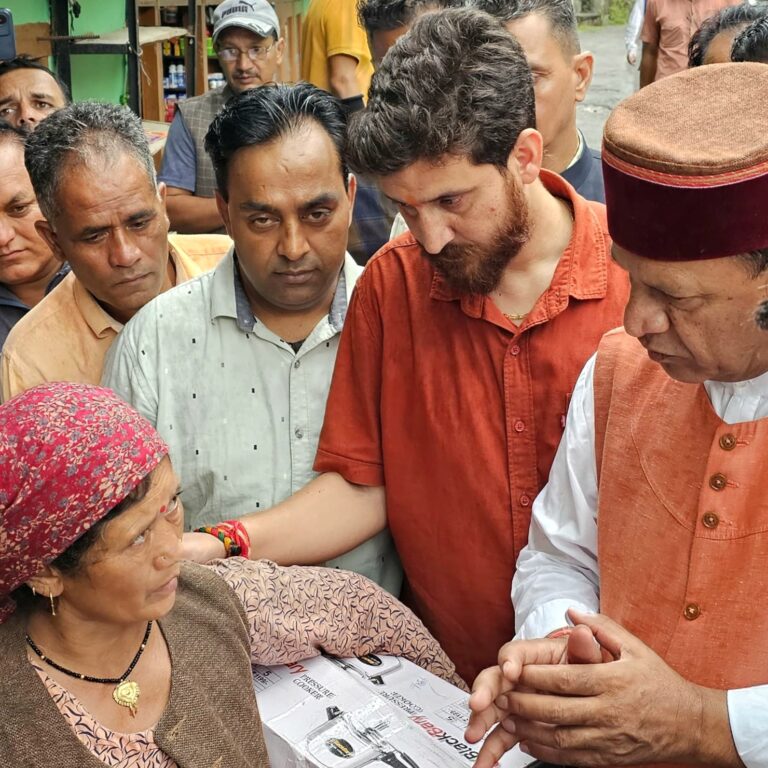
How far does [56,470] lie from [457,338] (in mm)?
985

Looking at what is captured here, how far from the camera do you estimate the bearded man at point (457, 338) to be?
2156 millimetres

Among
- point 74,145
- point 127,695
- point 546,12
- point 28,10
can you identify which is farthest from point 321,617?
point 28,10

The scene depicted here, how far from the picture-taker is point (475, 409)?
2340 millimetres

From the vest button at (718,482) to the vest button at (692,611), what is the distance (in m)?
0.21

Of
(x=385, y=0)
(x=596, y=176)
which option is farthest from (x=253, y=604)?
(x=385, y=0)

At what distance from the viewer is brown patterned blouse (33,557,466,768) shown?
228 cm

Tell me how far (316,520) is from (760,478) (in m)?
1.13

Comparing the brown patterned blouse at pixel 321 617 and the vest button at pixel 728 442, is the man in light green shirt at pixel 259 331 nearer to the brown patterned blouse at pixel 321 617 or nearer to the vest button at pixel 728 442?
the brown patterned blouse at pixel 321 617

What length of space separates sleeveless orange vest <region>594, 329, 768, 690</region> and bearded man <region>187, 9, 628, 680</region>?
0.25m

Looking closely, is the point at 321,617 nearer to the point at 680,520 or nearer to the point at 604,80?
the point at 680,520

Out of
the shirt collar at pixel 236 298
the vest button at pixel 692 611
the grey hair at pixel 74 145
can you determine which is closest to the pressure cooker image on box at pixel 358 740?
the vest button at pixel 692 611

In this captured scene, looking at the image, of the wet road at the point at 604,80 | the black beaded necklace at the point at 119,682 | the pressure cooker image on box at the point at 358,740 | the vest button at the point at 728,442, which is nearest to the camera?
the vest button at the point at 728,442

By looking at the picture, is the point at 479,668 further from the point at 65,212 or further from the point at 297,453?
the point at 65,212

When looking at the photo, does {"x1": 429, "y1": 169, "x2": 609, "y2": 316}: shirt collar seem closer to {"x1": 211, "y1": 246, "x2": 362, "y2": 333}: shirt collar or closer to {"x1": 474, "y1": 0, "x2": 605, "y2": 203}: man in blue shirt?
{"x1": 211, "y1": 246, "x2": 362, "y2": 333}: shirt collar
